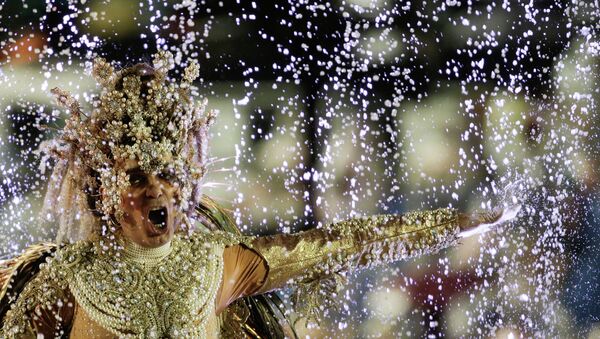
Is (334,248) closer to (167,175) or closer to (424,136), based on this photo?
(167,175)

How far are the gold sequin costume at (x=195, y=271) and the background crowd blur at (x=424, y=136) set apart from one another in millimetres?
2233

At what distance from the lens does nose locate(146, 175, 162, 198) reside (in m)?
2.27

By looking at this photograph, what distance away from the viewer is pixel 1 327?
7.50 feet

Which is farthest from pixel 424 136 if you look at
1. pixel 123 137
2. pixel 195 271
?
pixel 123 137

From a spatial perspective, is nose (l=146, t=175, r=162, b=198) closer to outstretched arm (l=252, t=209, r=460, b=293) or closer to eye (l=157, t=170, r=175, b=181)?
eye (l=157, t=170, r=175, b=181)

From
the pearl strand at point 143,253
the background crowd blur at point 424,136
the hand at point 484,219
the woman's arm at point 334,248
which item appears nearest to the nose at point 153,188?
the pearl strand at point 143,253

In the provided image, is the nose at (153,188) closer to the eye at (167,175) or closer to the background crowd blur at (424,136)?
the eye at (167,175)

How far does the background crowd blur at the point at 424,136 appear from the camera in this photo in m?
4.82

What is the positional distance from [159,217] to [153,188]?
0.08 m

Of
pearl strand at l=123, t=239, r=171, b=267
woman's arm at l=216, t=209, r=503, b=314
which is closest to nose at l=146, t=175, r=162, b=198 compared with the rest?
pearl strand at l=123, t=239, r=171, b=267

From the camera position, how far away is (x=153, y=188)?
228cm

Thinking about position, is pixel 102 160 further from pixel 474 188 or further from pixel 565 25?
pixel 565 25

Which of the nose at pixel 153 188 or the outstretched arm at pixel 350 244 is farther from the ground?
the nose at pixel 153 188

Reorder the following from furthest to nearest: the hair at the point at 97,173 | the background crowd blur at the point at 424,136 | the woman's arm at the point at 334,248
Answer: the background crowd blur at the point at 424,136 < the woman's arm at the point at 334,248 < the hair at the point at 97,173
